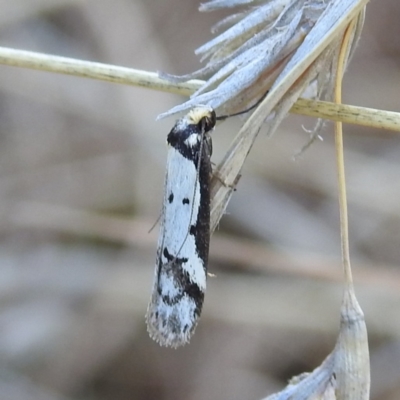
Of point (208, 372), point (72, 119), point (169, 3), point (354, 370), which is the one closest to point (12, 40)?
point (72, 119)

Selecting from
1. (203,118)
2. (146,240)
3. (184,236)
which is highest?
(146,240)

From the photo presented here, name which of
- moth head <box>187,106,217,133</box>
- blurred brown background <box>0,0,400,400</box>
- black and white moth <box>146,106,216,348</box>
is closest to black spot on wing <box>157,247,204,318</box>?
black and white moth <box>146,106,216,348</box>

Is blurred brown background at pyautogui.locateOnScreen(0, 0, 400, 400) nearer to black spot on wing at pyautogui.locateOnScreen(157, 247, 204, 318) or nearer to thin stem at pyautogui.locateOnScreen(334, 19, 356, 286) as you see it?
black spot on wing at pyautogui.locateOnScreen(157, 247, 204, 318)

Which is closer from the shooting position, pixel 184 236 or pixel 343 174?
pixel 343 174

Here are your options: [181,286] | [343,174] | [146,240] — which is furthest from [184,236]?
[146,240]

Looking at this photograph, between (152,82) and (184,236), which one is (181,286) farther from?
(152,82)
